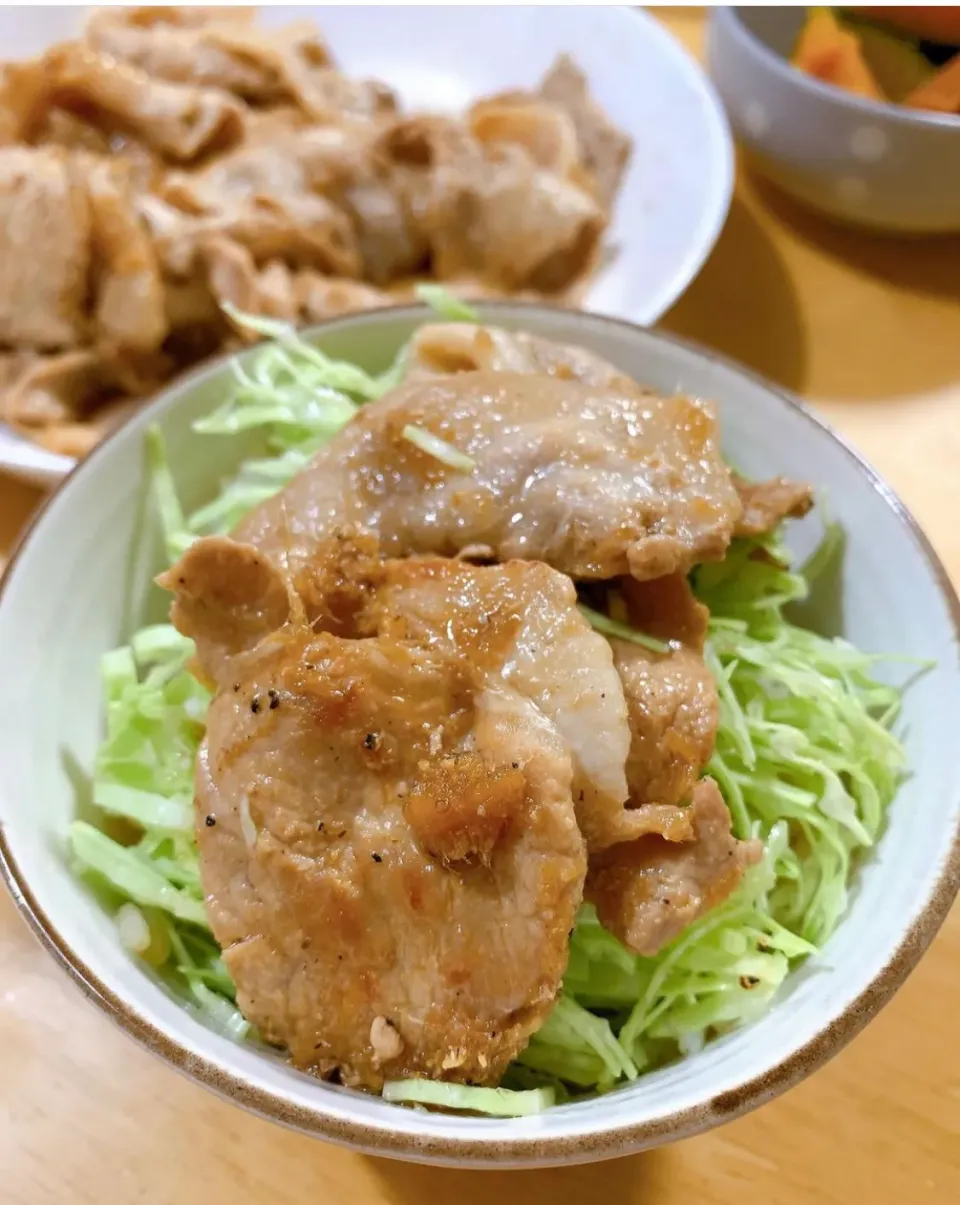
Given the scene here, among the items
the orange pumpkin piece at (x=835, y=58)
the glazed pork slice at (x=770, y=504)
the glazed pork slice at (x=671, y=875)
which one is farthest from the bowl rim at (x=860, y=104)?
the glazed pork slice at (x=671, y=875)

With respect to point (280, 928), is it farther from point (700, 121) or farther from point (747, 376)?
point (700, 121)

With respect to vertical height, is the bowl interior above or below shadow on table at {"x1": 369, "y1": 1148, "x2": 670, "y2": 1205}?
above

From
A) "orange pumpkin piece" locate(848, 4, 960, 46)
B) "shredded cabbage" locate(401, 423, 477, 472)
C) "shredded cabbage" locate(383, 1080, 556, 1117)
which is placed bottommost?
"shredded cabbage" locate(383, 1080, 556, 1117)

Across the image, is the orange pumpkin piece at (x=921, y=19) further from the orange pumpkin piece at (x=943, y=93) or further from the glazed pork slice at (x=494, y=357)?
the glazed pork slice at (x=494, y=357)

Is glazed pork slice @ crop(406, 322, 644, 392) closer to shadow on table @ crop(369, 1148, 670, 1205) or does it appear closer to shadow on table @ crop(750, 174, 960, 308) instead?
shadow on table @ crop(369, 1148, 670, 1205)

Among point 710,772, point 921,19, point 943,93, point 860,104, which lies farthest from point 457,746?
point 921,19

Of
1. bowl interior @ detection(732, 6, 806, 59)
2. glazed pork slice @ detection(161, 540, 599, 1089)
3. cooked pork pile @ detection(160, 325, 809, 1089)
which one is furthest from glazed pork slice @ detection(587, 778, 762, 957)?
bowl interior @ detection(732, 6, 806, 59)
